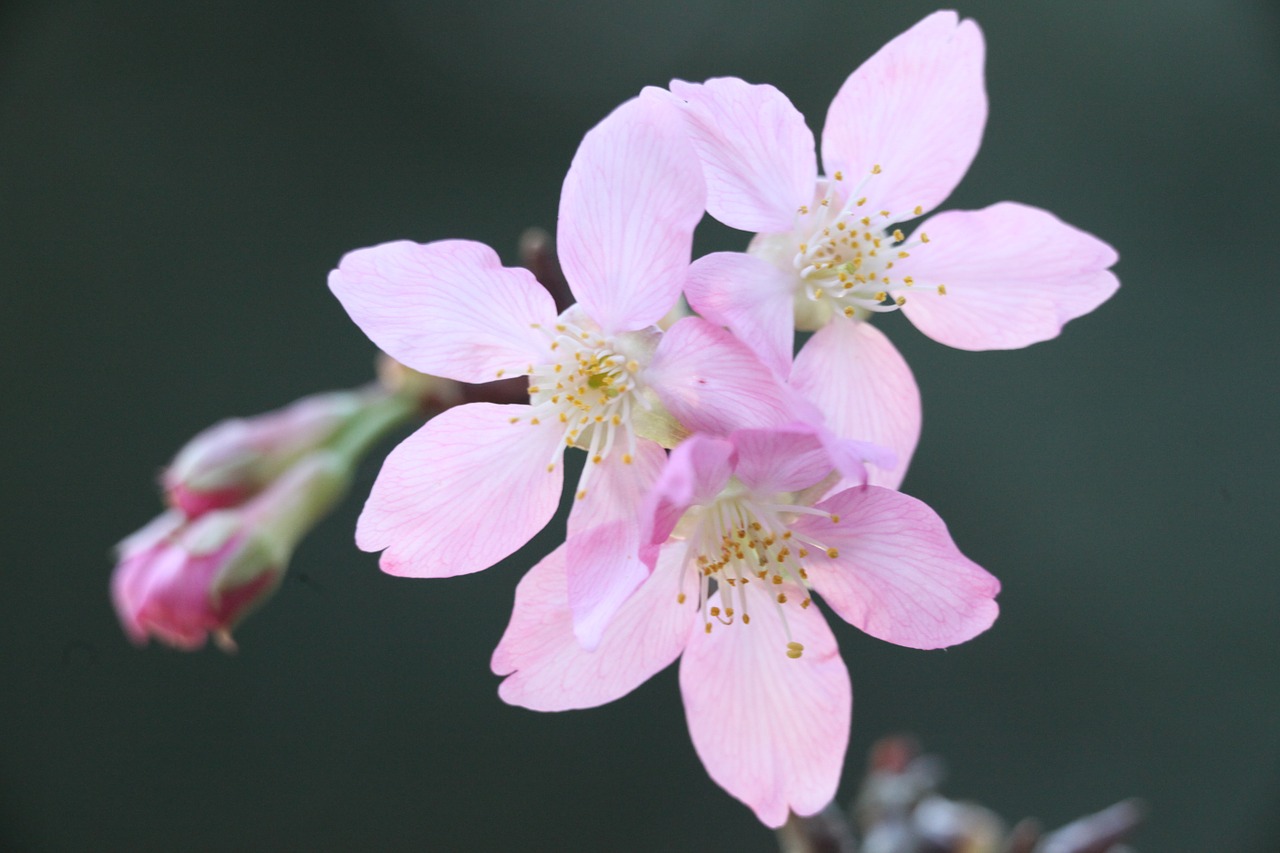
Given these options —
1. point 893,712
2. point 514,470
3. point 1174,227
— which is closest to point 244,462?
point 514,470

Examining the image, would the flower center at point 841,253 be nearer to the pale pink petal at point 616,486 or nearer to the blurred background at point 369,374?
the pale pink petal at point 616,486

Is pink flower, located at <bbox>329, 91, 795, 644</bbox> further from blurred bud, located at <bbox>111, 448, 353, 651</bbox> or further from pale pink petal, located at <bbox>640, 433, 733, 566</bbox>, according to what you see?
blurred bud, located at <bbox>111, 448, 353, 651</bbox>

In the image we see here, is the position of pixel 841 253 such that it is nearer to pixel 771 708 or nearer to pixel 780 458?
pixel 780 458

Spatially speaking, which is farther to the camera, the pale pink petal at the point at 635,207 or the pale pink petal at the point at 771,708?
the pale pink petal at the point at 771,708

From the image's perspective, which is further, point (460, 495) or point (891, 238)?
point (891, 238)

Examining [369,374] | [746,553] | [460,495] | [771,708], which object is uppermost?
[460,495]

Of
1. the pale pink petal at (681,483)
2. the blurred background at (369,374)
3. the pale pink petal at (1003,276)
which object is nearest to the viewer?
the pale pink petal at (681,483)

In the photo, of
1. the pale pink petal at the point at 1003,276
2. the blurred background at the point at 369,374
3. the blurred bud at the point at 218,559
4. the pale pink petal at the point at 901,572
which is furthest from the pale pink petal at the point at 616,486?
the blurred background at the point at 369,374

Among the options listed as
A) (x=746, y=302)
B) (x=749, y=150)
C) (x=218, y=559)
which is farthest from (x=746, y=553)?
(x=218, y=559)
